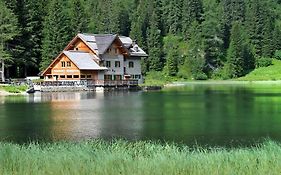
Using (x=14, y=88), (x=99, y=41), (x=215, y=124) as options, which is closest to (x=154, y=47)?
(x=99, y=41)

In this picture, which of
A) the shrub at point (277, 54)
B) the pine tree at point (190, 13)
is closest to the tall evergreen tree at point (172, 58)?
the pine tree at point (190, 13)

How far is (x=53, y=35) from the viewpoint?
76438mm

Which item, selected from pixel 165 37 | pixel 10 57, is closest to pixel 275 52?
pixel 165 37

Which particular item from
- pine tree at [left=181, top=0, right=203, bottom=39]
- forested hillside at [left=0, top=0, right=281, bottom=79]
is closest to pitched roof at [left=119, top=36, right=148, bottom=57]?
forested hillside at [left=0, top=0, right=281, bottom=79]

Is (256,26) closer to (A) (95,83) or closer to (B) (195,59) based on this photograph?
(B) (195,59)

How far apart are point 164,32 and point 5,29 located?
69645 mm

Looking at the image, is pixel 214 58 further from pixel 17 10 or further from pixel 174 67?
pixel 17 10

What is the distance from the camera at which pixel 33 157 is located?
508 inches

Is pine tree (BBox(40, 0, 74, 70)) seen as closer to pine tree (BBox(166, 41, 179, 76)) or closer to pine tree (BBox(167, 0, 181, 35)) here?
pine tree (BBox(166, 41, 179, 76))

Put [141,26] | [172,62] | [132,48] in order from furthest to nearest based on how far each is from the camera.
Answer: [141,26], [172,62], [132,48]

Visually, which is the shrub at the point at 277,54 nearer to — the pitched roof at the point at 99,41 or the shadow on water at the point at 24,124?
the pitched roof at the point at 99,41

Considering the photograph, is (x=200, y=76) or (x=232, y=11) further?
(x=232, y=11)

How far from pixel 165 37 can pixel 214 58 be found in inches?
740

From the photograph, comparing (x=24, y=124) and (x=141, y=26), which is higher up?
(x=141, y=26)
